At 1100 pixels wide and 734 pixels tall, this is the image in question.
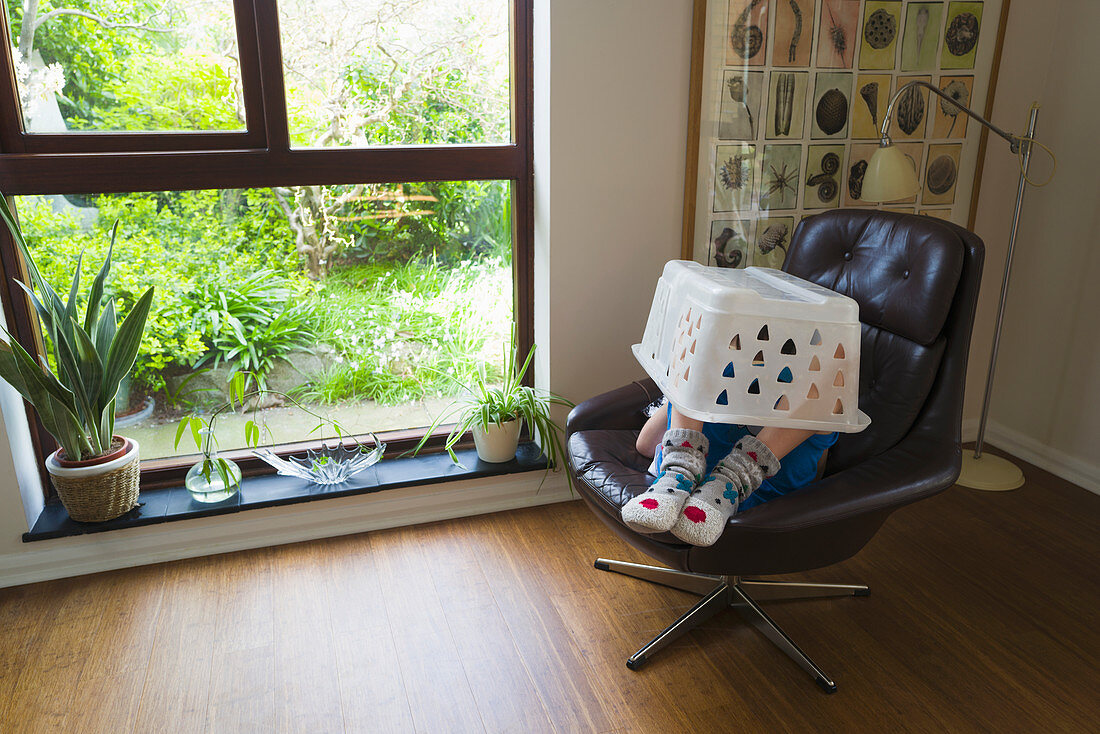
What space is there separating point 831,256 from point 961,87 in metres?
1.10

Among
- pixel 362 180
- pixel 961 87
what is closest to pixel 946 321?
pixel 961 87

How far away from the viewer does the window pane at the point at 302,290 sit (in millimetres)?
2250

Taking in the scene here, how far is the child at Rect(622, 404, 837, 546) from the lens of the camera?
1564 millimetres

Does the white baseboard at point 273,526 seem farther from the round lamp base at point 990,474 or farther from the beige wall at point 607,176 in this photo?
the round lamp base at point 990,474

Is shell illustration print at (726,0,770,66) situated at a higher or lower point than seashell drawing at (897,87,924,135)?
higher

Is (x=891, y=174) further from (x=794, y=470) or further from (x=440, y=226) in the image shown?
(x=440, y=226)

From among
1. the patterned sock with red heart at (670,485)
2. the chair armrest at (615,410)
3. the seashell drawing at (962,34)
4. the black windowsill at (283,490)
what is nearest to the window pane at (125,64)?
the black windowsill at (283,490)

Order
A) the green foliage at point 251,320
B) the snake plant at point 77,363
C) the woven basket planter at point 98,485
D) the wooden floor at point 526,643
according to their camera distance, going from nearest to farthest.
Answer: the wooden floor at point 526,643
the snake plant at point 77,363
the woven basket planter at point 98,485
the green foliage at point 251,320

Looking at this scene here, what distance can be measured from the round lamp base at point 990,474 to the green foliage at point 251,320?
7.73 ft

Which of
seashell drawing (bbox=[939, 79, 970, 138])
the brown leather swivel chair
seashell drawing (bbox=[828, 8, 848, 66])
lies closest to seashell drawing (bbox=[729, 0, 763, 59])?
seashell drawing (bbox=[828, 8, 848, 66])

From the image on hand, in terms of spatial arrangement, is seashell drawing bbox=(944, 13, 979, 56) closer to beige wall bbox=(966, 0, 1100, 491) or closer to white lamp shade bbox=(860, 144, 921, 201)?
beige wall bbox=(966, 0, 1100, 491)

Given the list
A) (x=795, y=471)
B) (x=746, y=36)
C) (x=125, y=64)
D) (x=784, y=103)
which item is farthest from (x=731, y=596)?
(x=125, y=64)

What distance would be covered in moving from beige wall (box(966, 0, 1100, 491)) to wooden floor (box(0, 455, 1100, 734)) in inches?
23.0

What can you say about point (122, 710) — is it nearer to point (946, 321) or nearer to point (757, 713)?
point (757, 713)
